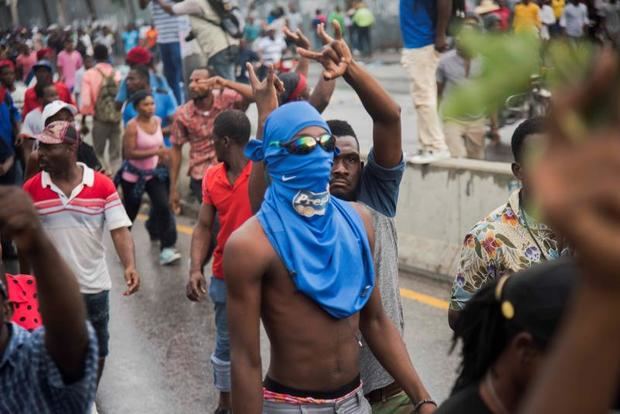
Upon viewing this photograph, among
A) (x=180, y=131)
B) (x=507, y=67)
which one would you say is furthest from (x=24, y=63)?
(x=507, y=67)

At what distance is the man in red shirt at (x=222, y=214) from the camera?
597 cm

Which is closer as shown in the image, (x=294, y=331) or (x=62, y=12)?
(x=294, y=331)

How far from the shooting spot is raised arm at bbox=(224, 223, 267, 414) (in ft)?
11.9

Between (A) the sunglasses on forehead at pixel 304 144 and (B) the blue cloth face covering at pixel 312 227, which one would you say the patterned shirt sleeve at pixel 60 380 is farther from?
(A) the sunglasses on forehead at pixel 304 144

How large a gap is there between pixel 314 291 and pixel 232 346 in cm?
34

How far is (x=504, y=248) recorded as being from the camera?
406 cm

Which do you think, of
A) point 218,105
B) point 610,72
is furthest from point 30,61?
point 610,72

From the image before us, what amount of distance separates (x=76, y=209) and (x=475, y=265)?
265cm

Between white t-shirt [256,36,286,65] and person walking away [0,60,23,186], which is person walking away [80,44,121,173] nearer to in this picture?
person walking away [0,60,23,186]

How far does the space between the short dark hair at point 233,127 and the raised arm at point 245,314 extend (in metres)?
2.63

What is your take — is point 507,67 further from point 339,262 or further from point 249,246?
point 339,262

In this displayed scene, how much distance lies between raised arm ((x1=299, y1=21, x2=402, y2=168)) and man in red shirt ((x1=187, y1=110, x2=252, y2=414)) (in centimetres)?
169

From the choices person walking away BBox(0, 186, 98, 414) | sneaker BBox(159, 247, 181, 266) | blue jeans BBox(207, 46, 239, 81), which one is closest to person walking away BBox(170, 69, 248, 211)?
sneaker BBox(159, 247, 181, 266)

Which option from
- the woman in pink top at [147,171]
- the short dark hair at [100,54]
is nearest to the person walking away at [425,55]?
the woman in pink top at [147,171]
